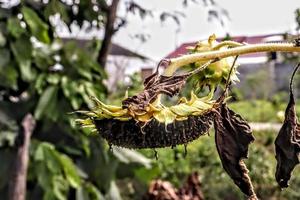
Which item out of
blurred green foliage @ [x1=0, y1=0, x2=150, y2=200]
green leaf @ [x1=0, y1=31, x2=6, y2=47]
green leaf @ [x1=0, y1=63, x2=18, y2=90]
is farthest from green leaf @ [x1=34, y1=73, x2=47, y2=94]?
green leaf @ [x1=0, y1=31, x2=6, y2=47]

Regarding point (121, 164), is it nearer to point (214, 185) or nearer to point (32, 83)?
point (32, 83)

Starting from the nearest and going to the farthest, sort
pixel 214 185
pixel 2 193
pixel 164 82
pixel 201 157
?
pixel 164 82, pixel 2 193, pixel 214 185, pixel 201 157

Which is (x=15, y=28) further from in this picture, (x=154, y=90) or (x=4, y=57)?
(x=154, y=90)

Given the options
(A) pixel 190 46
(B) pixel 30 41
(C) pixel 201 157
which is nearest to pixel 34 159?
(B) pixel 30 41

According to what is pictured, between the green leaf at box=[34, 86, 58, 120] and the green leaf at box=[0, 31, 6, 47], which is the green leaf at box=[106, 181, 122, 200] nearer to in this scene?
the green leaf at box=[34, 86, 58, 120]

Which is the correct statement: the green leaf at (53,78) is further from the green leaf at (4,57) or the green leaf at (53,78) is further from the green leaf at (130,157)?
the green leaf at (130,157)

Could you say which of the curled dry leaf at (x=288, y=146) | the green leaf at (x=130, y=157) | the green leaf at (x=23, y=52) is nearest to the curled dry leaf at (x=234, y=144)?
the curled dry leaf at (x=288, y=146)
